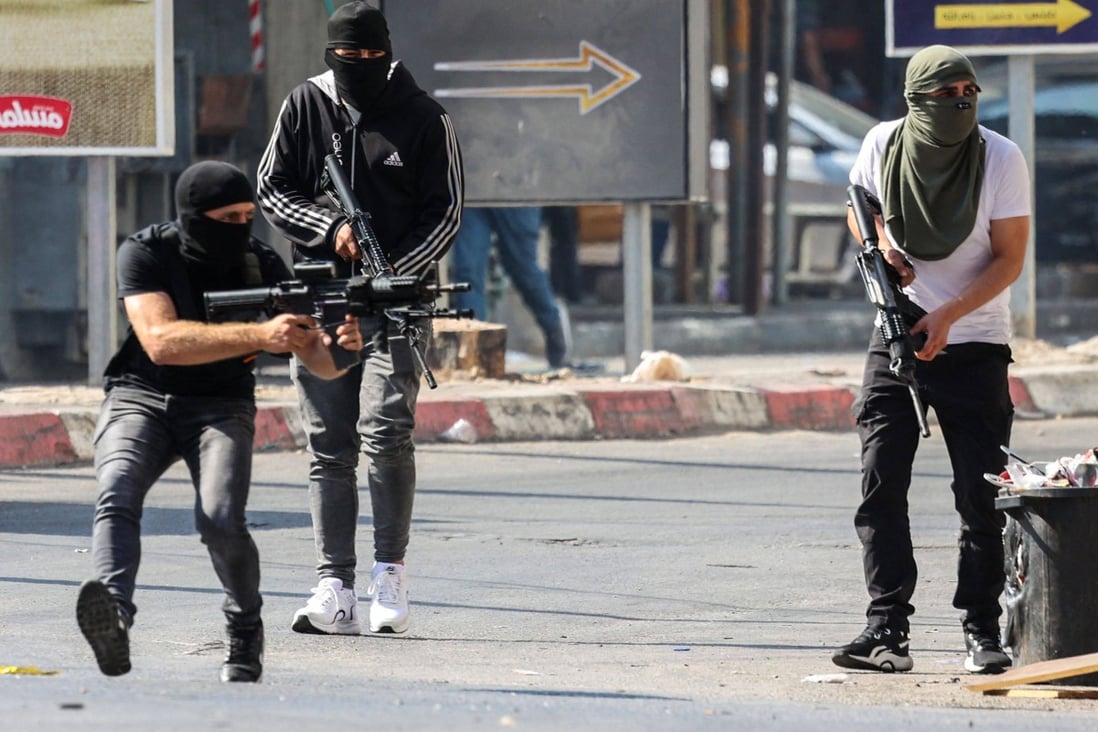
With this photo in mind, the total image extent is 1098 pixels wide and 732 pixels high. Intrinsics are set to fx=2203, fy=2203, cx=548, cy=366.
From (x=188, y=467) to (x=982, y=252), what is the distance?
2237 millimetres

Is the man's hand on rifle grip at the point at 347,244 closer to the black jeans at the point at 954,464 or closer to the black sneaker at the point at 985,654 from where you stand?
the black jeans at the point at 954,464

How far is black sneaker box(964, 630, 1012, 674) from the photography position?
19.6 feet

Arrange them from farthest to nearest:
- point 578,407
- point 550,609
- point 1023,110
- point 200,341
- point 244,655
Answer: point 1023,110 < point 578,407 < point 550,609 < point 244,655 < point 200,341

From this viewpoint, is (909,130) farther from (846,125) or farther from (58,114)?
(846,125)

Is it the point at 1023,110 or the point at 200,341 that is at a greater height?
the point at 1023,110

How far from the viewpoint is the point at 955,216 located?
598cm

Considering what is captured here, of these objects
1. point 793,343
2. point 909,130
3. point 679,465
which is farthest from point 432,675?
point 793,343

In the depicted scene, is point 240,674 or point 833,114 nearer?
point 240,674

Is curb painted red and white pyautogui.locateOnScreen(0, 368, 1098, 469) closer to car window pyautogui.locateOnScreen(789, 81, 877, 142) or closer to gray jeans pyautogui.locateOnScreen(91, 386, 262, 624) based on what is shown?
gray jeans pyautogui.locateOnScreen(91, 386, 262, 624)

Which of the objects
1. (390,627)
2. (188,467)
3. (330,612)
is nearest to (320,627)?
(330,612)

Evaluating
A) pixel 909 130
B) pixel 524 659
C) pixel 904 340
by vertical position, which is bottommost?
pixel 524 659

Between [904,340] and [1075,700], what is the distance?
3.40 ft

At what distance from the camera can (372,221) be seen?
6.39 meters

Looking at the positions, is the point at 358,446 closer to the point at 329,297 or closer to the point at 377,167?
the point at 377,167
